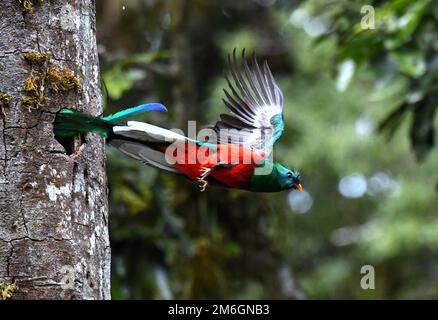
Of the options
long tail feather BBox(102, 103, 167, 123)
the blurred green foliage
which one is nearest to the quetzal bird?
long tail feather BBox(102, 103, 167, 123)

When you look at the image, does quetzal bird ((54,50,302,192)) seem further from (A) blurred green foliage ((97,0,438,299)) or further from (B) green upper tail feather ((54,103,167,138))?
(A) blurred green foliage ((97,0,438,299))

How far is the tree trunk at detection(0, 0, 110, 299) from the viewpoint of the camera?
2.80 metres

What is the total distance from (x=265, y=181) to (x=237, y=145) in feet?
0.65

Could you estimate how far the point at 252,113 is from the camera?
3.34 metres

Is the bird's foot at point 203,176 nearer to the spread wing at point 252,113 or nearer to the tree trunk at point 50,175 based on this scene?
the spread wing at point 252,113

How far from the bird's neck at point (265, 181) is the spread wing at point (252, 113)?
0.10m

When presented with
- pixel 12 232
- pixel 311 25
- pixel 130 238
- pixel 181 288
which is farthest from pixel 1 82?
pixel 311 25

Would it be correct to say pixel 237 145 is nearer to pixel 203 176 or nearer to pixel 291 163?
pixel 203 176

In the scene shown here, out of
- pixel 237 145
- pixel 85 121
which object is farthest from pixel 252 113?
pixel 85 121

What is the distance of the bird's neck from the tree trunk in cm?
59

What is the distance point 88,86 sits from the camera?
3125 mm

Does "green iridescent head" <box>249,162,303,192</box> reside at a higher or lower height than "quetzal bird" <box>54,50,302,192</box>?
lower

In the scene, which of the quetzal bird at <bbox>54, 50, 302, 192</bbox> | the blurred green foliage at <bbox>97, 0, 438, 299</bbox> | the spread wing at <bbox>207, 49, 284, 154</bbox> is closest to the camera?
the quetzal bird at <bbox>54, 50, 302, 192</bbox>

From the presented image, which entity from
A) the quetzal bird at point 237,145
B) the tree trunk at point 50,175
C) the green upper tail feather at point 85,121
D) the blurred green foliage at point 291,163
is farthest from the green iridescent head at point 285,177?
the blurred green foliage at point 291,163
